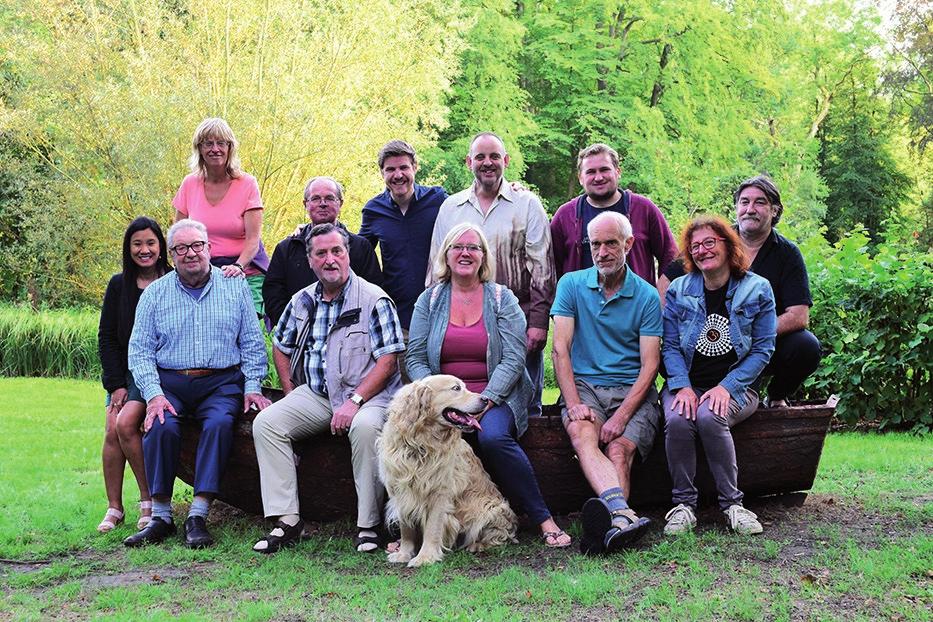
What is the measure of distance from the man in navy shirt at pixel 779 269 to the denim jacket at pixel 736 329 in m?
0.32

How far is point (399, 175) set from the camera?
610cm

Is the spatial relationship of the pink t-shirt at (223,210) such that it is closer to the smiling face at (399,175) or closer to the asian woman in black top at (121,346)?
the asian woman in black top at (121,346)

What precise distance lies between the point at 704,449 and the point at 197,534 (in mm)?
2954

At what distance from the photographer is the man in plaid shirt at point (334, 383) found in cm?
523

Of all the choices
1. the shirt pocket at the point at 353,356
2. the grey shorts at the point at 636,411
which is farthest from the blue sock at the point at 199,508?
the grey shorts at the point at 636,411

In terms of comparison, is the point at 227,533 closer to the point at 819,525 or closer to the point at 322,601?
the point at 322,601

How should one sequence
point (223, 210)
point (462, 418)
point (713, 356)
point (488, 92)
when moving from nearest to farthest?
1. point (462, 418)
2. point (713, 356)
3. point (223, 210)
4. point (488, 92)

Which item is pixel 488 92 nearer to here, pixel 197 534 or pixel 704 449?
pixel 704 449

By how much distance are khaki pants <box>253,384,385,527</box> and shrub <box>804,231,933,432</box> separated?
17.9 feet

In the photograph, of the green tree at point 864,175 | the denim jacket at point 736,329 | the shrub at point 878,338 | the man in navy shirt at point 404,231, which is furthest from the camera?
the green tree at point 864,175

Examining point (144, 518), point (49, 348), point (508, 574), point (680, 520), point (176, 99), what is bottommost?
point (49, 348)

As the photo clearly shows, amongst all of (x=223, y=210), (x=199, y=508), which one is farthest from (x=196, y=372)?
(x=223, y=210)

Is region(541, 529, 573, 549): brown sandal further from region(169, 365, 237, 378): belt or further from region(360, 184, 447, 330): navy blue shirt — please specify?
region(169, 365, 237, 378): belt

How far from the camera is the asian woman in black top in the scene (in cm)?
570
